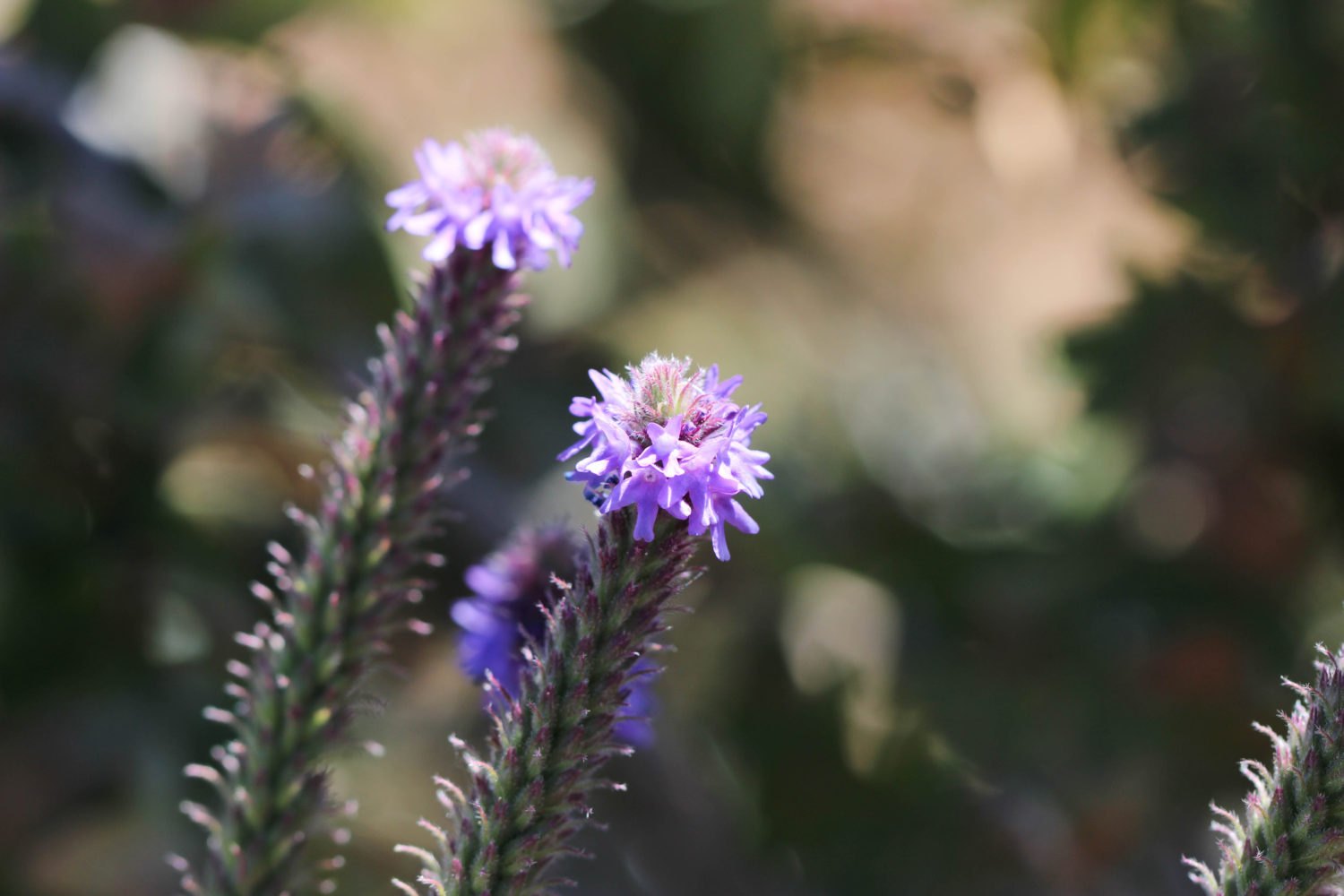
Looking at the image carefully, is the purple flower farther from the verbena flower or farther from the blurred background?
the blurred background

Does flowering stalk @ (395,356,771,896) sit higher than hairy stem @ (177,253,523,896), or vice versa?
hairy stem @ (177,253,523,896)

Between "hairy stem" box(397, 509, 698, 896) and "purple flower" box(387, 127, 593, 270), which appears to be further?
"purple flower" box(387, 127, 593, 270)

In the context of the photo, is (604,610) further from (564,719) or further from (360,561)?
(360,561)

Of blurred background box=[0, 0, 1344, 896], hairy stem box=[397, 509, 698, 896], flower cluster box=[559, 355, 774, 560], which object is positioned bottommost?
hairy stem box=[397, 509, 698, 896]

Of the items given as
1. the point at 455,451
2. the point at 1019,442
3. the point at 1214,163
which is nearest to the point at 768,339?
the point at 1019,442

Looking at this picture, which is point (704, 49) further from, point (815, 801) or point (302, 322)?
point (815, 801)

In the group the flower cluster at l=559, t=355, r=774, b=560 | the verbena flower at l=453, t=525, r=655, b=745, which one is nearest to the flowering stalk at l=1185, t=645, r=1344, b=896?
the flower cluster at l=559, t=355, r=774, b=560

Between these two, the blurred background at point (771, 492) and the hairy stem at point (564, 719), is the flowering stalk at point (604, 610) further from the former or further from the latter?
the blurred background at point (771, 492)
